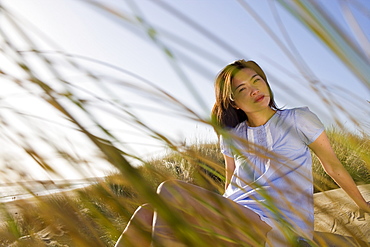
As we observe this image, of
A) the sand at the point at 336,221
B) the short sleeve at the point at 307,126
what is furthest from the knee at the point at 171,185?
the short sleeve at the point at 307,126

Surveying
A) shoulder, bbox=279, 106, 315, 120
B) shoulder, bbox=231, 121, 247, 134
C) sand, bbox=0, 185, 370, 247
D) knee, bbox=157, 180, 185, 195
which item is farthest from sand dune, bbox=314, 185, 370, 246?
shoulder, bbox=231, 121, 247, 134

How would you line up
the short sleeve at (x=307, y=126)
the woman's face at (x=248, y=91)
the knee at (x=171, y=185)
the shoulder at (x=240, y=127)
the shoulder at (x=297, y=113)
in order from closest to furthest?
the knee at (x=171, y=185) → the woman's face at (x=248, y=91) → the short sleeve at (x=307, y=126) → the shoulder at (x=297, y=113) → the shoulder at (x=240, y=127)

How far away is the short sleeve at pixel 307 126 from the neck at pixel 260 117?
0.17m

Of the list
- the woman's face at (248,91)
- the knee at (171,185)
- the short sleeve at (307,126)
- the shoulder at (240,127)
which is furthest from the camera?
the shoulder at (240,127)

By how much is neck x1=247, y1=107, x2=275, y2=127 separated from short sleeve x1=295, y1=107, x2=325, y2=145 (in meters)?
0.17

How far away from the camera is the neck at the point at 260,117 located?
2528 mm

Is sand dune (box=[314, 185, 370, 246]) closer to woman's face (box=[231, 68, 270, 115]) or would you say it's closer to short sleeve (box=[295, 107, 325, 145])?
woman's face (box=[231, 68, 270, 115])

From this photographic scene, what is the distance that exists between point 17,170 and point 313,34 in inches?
20.1

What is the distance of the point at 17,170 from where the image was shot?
75 centimetres

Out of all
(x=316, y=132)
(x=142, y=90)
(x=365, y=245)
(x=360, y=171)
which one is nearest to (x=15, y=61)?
(x=142, y=90)

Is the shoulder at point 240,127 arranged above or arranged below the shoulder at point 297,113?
below

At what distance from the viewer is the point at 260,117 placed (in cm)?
254

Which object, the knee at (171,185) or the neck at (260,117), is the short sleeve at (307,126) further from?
the knee at (171,185)

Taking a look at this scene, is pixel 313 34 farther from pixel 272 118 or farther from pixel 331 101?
pixel 272 118
